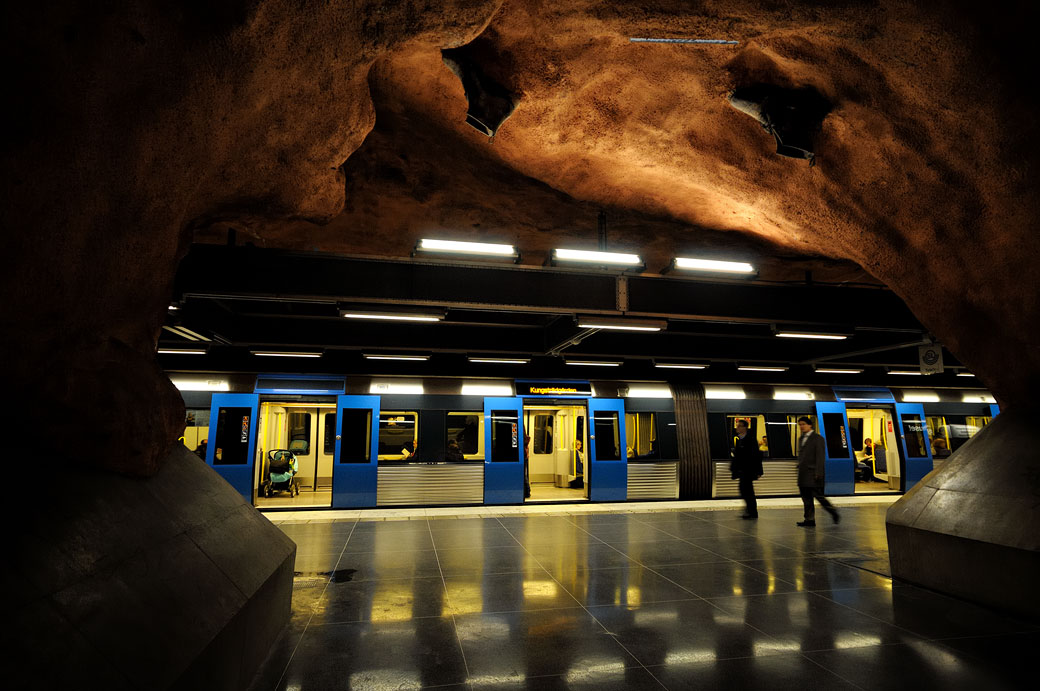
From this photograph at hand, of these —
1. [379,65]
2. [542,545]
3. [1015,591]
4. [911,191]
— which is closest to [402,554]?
[542,545]

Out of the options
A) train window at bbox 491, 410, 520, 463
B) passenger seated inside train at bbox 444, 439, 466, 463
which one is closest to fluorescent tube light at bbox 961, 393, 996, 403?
train window at bbox 491, 410, 520, 463

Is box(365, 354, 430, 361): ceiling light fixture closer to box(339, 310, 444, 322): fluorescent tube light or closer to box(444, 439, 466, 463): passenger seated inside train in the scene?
box(444, 439, 466, 463): passenger seated inside train

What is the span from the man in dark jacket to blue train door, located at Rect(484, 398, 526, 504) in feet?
15.7

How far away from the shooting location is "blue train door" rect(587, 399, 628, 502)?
1270cm

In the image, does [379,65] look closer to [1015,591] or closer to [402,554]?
[402,554]

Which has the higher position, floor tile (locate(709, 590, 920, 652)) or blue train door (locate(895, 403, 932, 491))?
blue train door (locate(895, 403, 932, 491))

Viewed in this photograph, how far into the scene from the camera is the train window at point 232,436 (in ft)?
37.7

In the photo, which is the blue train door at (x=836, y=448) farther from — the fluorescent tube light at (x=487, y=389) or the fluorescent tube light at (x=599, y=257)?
the fluorescent tube light at (x=599, y=257)

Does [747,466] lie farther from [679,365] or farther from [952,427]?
[952,427]

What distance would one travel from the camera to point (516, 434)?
1252 cm

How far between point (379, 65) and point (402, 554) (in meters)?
6.01

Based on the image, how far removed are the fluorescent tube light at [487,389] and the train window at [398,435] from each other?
51.8 inches

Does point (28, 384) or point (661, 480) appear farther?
point (661, 480)

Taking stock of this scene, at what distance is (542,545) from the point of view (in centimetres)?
787
